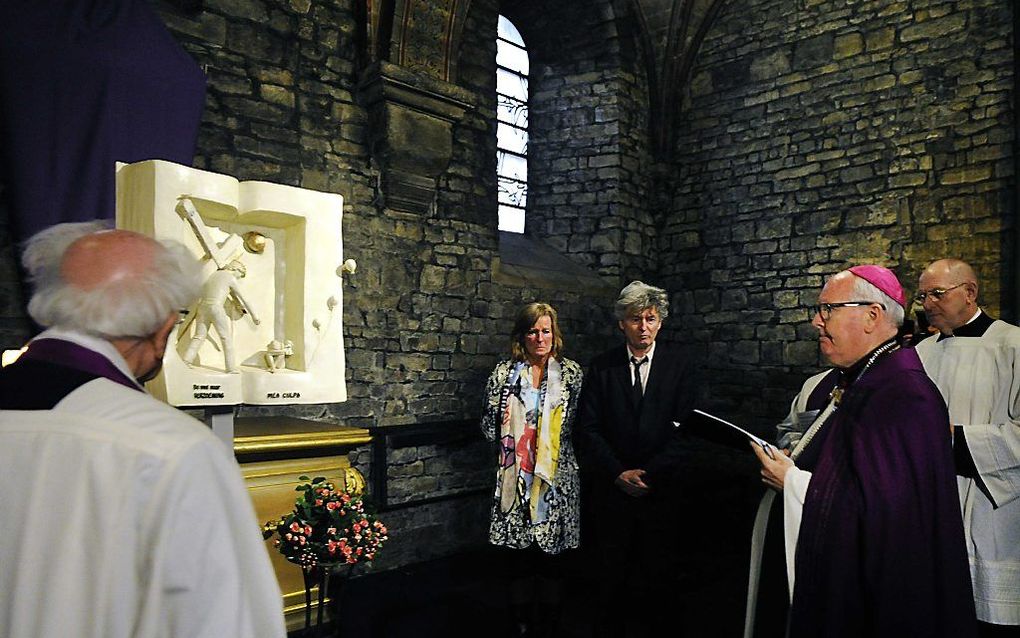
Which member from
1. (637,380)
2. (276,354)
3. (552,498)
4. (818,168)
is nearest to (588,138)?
(818,168)

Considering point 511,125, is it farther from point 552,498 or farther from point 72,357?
point 72,357

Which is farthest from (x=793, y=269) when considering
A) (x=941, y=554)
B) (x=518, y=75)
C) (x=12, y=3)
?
(x=12, y=3)

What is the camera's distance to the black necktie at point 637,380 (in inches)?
137

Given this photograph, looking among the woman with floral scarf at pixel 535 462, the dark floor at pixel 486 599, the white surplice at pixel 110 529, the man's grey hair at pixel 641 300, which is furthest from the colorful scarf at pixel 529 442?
the white surplice at pixel 110 529

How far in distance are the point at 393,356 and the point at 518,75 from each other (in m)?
3.58

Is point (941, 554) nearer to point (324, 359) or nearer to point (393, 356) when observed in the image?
point (324, 359)

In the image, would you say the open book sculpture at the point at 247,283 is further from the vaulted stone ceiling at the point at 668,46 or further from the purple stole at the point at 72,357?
the vaulted stone ceiling at the point at 668,46

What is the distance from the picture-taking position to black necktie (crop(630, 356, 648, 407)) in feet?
11.4

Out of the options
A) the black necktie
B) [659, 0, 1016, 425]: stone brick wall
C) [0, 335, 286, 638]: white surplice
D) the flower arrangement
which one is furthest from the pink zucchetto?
[659, 0, 1016, 425]: stone brick wall

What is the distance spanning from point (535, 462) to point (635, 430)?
0.54m

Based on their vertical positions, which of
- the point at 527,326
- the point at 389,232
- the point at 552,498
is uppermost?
the point at 389,232

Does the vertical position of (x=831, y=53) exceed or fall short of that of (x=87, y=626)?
it exceeds it

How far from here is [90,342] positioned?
3.91 ft

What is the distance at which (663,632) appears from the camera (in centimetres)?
362
